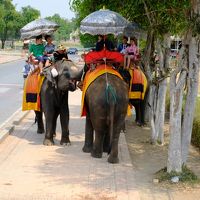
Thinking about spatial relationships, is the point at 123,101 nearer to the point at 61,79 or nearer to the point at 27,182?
the point at 61,79

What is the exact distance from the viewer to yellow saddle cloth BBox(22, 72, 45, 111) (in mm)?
11410

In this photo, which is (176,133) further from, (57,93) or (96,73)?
(57,93)

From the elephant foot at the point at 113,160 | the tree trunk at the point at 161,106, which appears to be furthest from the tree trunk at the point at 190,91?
the tree trunk at the point at 161,106

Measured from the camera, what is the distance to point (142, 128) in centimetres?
1433

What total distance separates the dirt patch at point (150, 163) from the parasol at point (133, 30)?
2.45m

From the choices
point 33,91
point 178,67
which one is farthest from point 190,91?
point 33,91

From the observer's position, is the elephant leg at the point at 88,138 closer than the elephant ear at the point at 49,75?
Yes

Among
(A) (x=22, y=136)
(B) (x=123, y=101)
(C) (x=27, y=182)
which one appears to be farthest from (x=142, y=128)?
(C) (x=27, y=182)

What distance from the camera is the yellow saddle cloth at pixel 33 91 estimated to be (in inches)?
449

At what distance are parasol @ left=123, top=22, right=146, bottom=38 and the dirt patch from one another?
2.45m

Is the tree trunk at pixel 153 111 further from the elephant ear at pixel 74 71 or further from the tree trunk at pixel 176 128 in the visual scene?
the tree trunk at pixel 176 128

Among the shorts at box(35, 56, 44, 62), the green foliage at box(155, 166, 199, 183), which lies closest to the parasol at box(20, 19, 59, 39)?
the shorts at box(35, 56, 44, 62)

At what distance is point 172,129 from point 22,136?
14.8 ft

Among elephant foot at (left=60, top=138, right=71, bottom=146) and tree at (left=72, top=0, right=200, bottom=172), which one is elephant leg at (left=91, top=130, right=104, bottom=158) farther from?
tree at (left=72, top=0, right=200, bottom=172)
